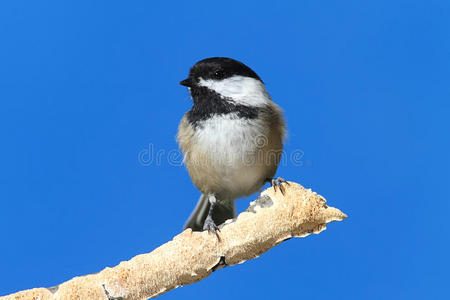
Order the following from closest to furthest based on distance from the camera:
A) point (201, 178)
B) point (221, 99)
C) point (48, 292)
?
point (48, 292), point (221, 99), point (201, 178)

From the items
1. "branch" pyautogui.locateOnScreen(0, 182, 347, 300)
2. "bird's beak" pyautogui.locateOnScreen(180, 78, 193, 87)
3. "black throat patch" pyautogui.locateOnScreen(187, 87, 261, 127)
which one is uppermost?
"bird's beak" pyautogui.locateOnScreen(180, 78, 193, 87)

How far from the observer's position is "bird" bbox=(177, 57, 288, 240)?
191cm

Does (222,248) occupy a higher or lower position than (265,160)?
lower

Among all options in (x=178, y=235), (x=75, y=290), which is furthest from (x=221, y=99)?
(x=75, y=290)

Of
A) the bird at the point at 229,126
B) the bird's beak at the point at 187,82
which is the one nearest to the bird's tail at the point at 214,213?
the bird at the point at 229,126

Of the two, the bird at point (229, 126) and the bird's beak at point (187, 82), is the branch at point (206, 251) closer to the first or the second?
the bird at point (229, 126)

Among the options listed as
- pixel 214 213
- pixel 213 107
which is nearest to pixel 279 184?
pixel 213 107

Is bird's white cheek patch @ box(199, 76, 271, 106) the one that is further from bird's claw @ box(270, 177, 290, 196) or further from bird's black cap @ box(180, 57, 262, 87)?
bird's claw @ box(270, 177, 290, 196)

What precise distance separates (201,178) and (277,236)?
66 centimetres

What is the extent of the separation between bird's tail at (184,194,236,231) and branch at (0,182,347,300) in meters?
0.71

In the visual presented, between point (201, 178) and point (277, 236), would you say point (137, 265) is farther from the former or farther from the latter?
point (201, 178)

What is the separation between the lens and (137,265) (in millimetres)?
1521

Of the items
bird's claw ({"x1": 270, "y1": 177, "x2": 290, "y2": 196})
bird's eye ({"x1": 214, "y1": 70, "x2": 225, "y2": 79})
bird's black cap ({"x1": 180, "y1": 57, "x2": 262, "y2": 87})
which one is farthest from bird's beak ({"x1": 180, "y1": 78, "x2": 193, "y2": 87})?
bird's claw ({"x1": 270, "y1": 177, "x2": 290, "y2": 196})

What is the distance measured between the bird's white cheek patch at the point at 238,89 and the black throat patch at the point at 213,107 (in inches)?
0.7
